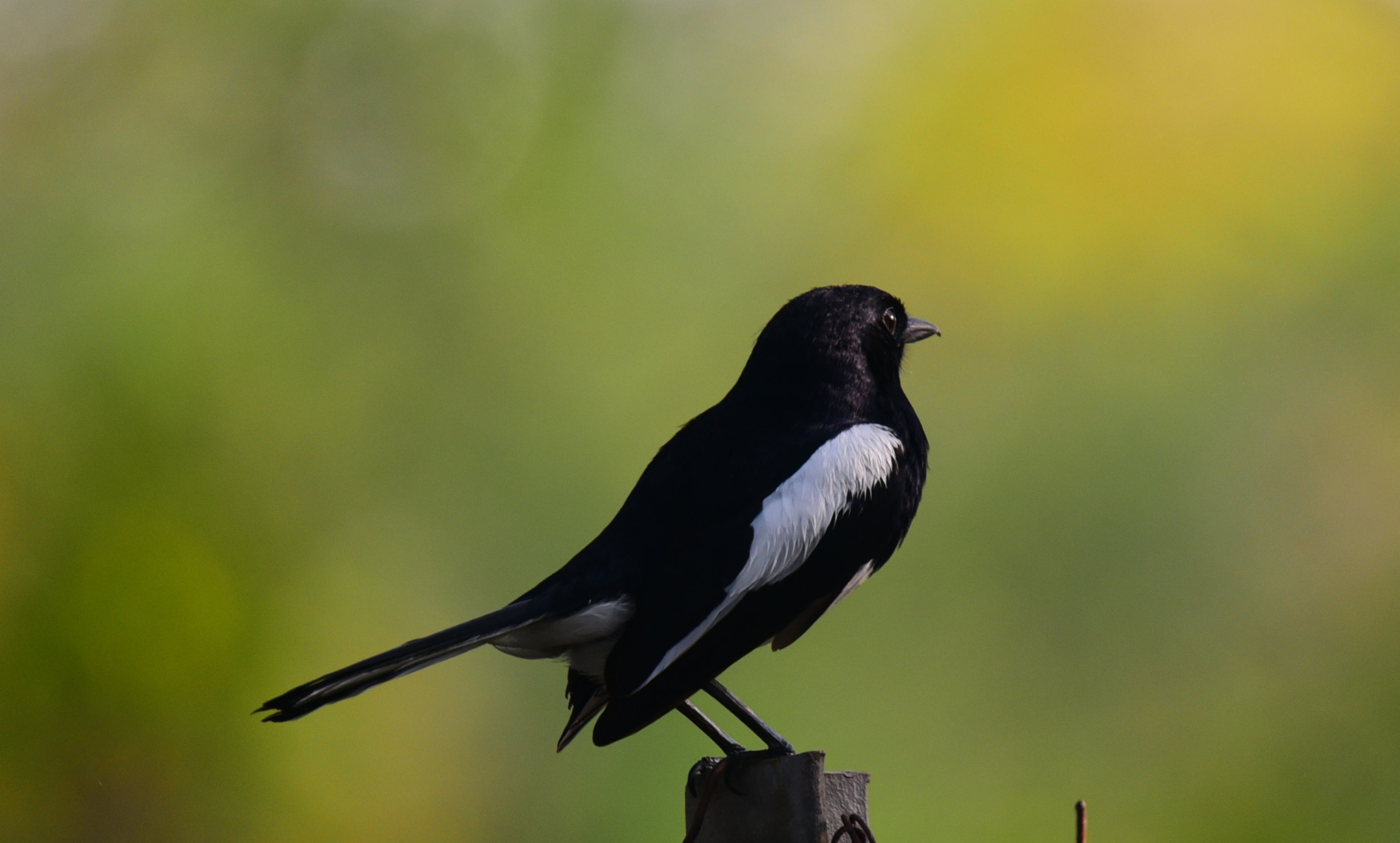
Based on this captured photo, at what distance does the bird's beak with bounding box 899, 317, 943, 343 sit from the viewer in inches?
115

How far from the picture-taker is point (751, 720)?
85.4 inches

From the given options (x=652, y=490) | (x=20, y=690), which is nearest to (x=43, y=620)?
(x=20, y=690)

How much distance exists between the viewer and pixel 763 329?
8.95 feet

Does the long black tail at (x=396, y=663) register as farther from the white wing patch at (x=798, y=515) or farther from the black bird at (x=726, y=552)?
the white wing patch at (x=798, y=515)

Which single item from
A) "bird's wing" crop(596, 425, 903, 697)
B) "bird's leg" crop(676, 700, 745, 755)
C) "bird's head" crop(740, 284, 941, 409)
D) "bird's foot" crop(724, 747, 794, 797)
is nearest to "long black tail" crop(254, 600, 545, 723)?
"bird's wing" crop(596, 425, 903, 697)

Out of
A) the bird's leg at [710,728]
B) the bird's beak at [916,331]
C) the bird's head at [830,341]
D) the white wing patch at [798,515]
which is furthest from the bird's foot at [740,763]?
the bird's beak at [916,331]

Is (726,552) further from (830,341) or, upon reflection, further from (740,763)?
(830,341)

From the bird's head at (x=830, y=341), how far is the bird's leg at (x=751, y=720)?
678mm

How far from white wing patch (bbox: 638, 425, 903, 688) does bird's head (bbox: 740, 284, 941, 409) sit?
240mm

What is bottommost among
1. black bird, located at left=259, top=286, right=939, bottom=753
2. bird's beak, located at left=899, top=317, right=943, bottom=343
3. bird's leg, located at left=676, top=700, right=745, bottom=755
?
bird's leg, located at left=676, top=700, right=745, bottom=755

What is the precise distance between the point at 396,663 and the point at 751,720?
0.67m

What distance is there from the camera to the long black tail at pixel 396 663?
1798 millimetres

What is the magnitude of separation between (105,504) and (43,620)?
80 centimetres

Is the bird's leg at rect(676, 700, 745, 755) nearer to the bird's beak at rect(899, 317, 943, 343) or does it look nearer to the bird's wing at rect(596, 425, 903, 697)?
the bird's wing at rect(596, 425, 903, 697)
